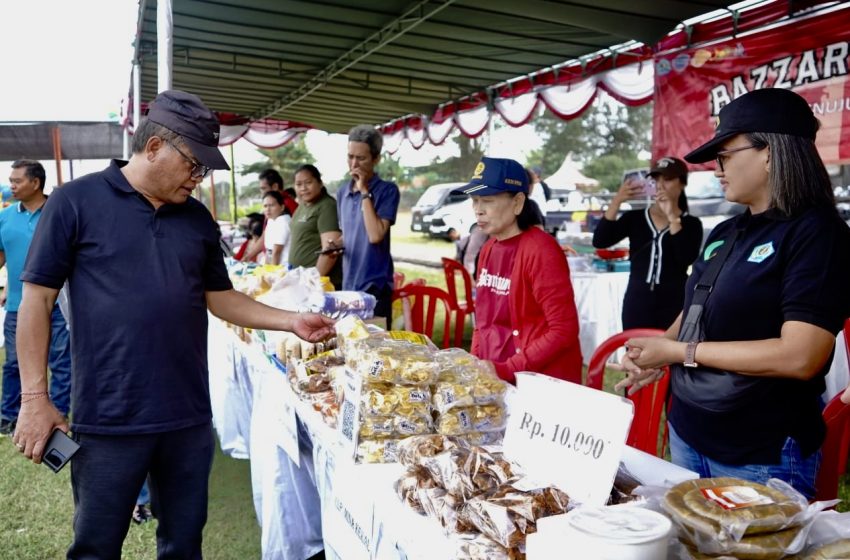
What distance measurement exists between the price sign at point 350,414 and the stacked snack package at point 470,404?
0.21m

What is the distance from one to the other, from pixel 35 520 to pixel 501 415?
8.79 feet

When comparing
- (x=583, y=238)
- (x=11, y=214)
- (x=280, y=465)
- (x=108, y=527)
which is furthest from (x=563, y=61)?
(x=108, y=527)

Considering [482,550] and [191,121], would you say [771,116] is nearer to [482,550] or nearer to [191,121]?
[482,550]

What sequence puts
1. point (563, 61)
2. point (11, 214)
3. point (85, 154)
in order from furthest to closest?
point (85, 154) → point (563, 61) → point (11, 214)

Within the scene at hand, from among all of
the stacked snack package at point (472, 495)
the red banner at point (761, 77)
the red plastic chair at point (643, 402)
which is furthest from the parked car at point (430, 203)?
the stacked snack package at point (472, 495)

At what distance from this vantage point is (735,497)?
103 centimetres

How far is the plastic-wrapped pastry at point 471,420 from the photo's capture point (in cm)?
169

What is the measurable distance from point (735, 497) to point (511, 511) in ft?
1.21

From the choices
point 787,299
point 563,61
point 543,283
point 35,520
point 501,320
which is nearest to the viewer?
point 787,299

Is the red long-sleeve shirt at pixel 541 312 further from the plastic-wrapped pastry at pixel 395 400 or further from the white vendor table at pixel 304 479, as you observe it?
the white vendor table at pixel 304 479

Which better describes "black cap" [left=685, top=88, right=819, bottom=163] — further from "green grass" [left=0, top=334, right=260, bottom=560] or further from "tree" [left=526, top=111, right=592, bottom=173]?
"tree" [left=526, top=111, right=592, bottom=173]

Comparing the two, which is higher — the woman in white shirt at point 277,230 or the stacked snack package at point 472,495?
the woman in white shirt at point 277,230

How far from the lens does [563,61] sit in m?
7.08

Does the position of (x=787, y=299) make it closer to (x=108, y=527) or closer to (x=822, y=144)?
(x=108, y=527)
